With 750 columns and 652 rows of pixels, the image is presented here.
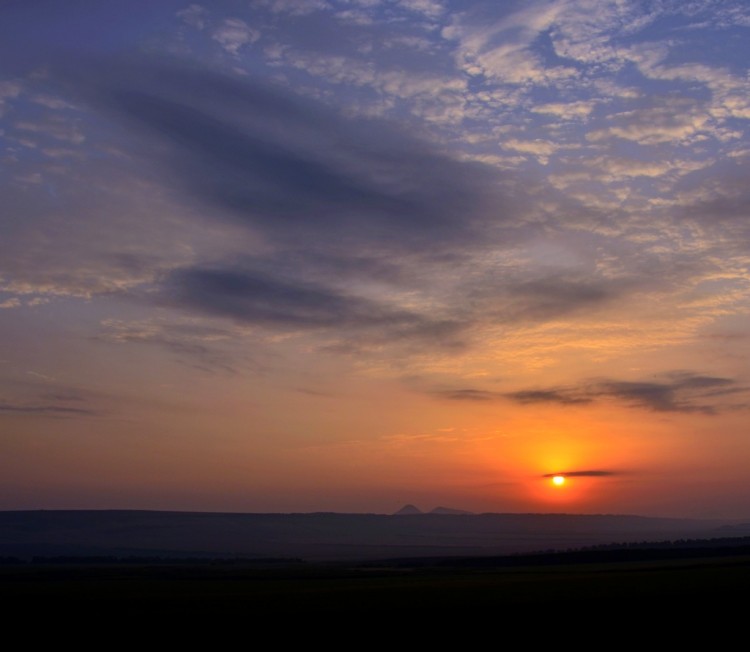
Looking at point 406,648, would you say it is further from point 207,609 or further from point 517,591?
point 517,591

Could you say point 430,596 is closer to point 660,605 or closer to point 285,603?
point 285,603

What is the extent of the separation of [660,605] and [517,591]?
41.3ft

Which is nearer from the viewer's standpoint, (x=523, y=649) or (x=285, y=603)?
(x=523, y=649)

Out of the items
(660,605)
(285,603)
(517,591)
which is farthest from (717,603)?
(285,603)

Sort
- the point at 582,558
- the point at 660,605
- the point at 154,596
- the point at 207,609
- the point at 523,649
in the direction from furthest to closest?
the point at 582,558 → the point at 154,596 → the point at 207,609 → the point at 660,605 → the point at 523,649

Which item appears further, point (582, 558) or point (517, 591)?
point (582, 558)

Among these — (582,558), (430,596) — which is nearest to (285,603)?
(430,596)

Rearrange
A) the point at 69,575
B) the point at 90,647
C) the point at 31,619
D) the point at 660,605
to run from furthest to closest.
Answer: the point at 69,575
the point at 31,619
the point at 660,605
the point at 90,647

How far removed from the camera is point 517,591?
149ft

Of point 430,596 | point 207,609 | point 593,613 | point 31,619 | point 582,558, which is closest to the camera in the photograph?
point 593,613

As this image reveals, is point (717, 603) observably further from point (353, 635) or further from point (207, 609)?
point (207, 609)

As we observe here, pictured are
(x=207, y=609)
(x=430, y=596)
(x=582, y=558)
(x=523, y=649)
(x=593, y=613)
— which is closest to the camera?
(x=523, y=649)

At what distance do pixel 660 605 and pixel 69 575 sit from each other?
71295mm

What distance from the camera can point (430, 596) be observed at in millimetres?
43094
